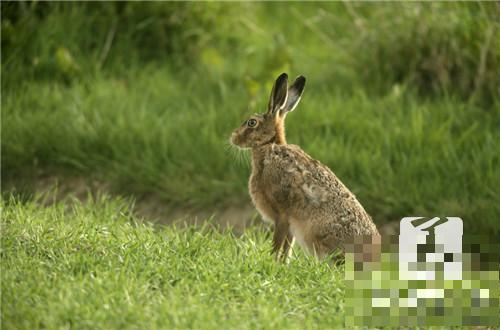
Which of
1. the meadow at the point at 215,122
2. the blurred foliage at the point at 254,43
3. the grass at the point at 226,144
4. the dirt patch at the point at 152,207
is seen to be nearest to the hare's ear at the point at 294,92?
the meadow at the point at 215,122

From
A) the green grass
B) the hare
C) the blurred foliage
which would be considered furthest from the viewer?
the blurred foliage

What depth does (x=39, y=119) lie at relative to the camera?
8320 millimetres

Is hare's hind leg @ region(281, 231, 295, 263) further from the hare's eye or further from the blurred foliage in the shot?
the blurred foliage

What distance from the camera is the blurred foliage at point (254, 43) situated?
884 centimetres

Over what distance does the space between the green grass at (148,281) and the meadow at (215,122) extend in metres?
0.02

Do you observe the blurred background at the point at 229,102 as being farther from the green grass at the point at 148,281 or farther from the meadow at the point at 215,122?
the green grass at the point at 148,281

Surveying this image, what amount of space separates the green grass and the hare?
0.51ft

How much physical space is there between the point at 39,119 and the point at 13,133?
27 cm

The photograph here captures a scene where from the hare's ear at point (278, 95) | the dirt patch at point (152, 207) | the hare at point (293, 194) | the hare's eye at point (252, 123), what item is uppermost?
the hare's ear at point (278, 95)

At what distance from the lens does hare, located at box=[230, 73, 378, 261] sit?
542 centimetres

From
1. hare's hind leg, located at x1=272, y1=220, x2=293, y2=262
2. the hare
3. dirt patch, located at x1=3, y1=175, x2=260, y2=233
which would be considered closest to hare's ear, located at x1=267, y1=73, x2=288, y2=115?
the hare

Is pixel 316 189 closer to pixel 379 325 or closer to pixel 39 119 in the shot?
pixel 379 325

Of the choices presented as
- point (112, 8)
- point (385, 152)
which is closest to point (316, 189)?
point (385, 152)

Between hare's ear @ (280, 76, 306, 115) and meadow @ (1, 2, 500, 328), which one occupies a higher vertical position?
hare's ear @ (280, 76, 306, 115)
